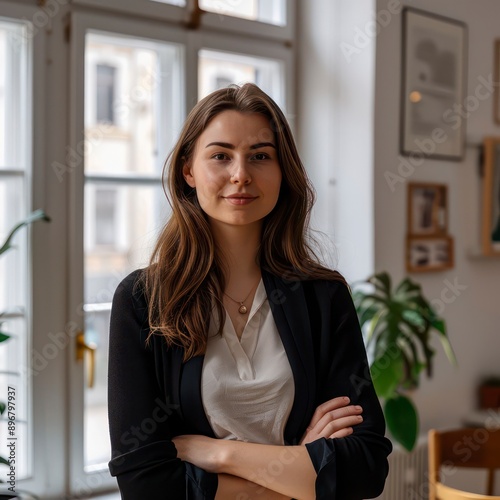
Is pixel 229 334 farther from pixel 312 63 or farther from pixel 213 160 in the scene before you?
pixel 312 63

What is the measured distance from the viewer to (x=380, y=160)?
2730mm

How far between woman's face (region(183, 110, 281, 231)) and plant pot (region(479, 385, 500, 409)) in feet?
7.10

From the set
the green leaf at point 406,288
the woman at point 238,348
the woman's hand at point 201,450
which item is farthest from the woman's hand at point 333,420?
the green leaf at point 406,288

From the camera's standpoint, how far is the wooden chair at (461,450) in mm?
2217

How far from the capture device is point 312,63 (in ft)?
9.43

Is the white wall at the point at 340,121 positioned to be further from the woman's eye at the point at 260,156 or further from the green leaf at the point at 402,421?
the woman's eye at the point at 260,156

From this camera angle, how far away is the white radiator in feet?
8.87

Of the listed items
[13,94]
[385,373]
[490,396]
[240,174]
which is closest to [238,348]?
[240,174]

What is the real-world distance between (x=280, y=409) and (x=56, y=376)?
3.77ft

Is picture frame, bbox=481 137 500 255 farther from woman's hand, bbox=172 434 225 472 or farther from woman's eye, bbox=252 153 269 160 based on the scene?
woman's hand, bbox=172 434 225 472

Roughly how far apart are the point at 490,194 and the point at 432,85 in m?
0.61

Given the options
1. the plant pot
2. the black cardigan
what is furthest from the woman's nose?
the plant pot

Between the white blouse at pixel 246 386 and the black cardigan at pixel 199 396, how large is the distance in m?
0.02

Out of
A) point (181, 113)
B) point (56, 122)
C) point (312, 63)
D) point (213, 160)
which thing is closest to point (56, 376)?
Answer: point (56, 122)
